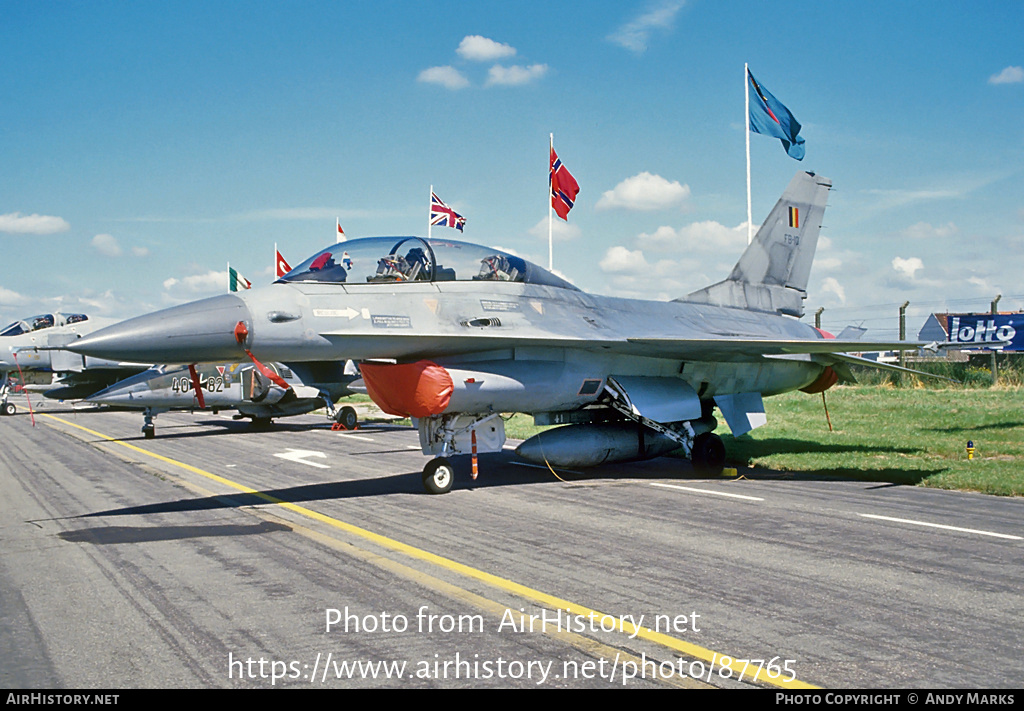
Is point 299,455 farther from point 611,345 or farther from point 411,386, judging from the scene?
point 611,345

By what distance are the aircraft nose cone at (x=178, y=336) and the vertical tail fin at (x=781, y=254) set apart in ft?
32.8

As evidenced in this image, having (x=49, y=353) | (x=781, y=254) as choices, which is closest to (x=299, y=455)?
(x=781, y=254)

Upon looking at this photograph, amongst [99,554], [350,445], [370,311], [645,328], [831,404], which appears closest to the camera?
[99,554]

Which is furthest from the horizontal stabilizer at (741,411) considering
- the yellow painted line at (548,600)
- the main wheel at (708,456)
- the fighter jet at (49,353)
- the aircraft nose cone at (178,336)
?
the fighter jet at (49,353)

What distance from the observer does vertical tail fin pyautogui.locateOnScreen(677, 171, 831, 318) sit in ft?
52.7

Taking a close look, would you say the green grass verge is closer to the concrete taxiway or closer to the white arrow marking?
the concrete taxiway

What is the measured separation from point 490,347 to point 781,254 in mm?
8570

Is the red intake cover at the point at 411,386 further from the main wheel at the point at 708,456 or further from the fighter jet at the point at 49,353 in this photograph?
the fighter jet at the point at 49,353

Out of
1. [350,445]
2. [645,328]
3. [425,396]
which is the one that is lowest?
[350,445]

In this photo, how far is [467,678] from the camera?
13.4ft

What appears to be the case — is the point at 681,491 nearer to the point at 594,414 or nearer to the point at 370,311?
the point at 594,414

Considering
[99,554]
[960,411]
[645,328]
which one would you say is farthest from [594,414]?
[960,411]

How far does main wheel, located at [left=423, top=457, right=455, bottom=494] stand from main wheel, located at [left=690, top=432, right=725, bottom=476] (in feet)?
14.2

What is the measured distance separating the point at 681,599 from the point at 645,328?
756 cm
